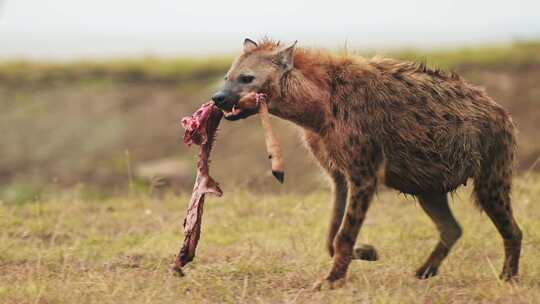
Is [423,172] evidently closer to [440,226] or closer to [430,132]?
[430,132]

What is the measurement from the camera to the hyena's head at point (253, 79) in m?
4.95

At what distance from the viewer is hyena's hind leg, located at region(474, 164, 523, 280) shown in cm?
519

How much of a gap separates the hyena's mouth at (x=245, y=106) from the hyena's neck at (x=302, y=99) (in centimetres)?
14

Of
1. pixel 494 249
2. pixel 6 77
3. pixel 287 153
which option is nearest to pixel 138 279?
pixel 494 249

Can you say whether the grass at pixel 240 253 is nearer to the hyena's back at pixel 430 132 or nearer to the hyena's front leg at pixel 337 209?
the hyena's front leg at pixel 337 209

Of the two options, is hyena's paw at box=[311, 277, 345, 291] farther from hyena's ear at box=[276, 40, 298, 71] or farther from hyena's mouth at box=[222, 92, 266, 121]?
hyena's ear at box=[276, 40, 298, 71]

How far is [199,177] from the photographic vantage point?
16.9 ft

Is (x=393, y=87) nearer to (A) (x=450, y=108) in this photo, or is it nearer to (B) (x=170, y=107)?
(A) (x=450, y=108)

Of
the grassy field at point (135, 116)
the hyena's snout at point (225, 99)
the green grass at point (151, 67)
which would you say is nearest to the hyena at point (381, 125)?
the hyena's snout at point (225, 99)

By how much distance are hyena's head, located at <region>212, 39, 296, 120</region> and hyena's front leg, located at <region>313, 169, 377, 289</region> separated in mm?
587

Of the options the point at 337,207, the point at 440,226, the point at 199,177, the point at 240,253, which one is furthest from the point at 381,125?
the point at 240,253

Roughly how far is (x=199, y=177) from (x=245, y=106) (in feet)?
1.54

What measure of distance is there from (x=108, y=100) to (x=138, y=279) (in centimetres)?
828

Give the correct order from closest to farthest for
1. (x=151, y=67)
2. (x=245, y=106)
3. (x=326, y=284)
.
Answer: (x=326, y=284)
(x=245, y=106)
(x=151, y=67)
